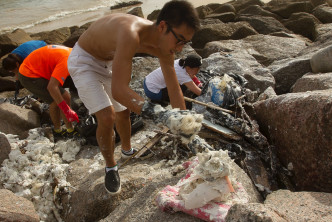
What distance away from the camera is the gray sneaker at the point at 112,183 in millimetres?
2719

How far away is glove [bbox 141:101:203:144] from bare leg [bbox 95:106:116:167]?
0.69m

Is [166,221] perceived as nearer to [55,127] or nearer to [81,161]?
[81,161]

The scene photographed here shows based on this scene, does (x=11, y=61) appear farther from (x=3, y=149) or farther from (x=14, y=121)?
(x=3, y=149)

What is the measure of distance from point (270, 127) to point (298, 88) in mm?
1318

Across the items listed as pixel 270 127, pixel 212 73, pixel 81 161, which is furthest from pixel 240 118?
pixel 81 161

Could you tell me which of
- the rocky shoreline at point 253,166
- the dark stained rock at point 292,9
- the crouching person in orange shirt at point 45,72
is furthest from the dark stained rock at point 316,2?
the crouching person in orange shirt at point 45,72

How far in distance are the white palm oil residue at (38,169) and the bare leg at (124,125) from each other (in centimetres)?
→ 78

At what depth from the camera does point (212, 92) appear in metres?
4.04

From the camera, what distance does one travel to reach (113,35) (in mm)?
2428

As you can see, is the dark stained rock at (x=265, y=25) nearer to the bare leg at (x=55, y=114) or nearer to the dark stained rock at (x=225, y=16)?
the dark stained rock at (x=225, y=16)

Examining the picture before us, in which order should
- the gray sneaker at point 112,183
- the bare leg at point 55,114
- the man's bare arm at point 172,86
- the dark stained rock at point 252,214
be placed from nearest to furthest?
the dark stained rock at point 252,214 < the gray sneaker at point 112,183 < the man's bare arm at point 172,86 < the bare leg at point 55,114

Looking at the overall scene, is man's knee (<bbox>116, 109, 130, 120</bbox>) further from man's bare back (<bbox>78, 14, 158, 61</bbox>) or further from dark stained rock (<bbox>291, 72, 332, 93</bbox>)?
dark stained rock (<bbox>291, 72, 332, 93</bbox>)

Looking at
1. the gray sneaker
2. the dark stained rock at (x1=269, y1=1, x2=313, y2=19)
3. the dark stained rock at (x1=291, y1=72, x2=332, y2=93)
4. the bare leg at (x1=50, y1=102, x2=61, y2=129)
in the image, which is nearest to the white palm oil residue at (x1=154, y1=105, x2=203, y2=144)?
the gray sneaker

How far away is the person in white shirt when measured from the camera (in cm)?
434
